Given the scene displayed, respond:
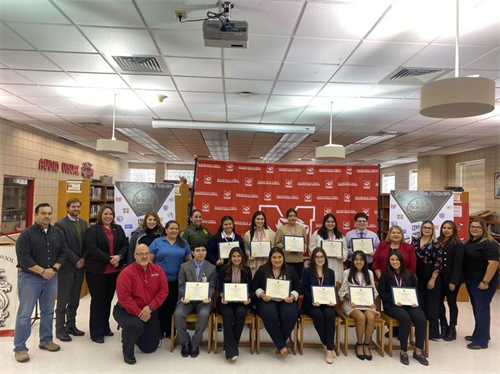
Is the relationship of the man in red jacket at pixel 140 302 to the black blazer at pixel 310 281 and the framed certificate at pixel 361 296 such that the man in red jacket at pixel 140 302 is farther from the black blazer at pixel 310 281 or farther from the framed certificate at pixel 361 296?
the framed certificate at pixel 361 296

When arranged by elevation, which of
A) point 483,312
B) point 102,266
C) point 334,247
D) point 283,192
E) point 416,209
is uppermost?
point 283,192

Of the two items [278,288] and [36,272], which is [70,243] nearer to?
[36,272]

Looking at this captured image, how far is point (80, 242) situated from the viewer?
13.3ft

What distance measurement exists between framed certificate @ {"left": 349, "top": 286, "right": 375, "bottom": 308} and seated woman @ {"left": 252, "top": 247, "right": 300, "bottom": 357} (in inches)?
24.8

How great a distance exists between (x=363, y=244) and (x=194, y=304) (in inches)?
95.3

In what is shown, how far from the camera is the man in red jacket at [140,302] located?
11.1 feet

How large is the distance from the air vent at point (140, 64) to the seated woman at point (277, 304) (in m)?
2.88

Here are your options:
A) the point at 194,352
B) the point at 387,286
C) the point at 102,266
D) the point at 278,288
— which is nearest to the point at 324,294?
the point at 278,288

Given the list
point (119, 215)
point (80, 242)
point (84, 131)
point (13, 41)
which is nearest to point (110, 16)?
point (13, 41)

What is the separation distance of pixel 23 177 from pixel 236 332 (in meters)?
7.51

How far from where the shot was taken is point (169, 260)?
3.97 m

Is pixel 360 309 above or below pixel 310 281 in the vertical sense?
below

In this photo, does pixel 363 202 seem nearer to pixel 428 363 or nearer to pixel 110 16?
pixel 428 363

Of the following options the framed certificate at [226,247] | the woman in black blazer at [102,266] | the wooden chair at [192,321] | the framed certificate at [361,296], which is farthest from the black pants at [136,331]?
the framed certificate at [361,296]
